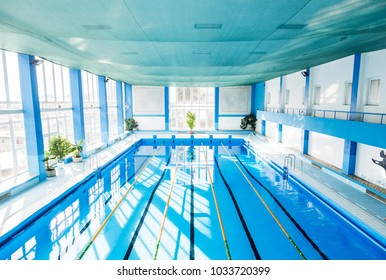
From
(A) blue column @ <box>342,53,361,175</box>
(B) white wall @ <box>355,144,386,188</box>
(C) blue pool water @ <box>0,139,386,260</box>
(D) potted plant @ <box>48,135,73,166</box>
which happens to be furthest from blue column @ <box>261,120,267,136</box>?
(D) potted plant @ <box>48,135,73,166</box>

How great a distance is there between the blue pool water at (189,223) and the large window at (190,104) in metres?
14.0

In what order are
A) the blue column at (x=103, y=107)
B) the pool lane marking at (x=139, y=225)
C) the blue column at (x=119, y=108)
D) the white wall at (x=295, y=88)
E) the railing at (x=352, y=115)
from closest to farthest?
the pool lane marking at (x=139, y=225) < the railing at (x=352, y=115) < the white wall at (x=295, y=88) < the blue column at (x=103, y=107) < the blue column at (x=119, y=108)

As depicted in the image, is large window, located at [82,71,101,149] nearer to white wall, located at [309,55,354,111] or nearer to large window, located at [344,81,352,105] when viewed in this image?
white wall, located at [309,55,354,111]

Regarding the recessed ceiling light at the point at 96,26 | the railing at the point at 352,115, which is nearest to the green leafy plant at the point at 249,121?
the railing at the point at 352,115

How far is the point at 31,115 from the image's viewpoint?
8.67 m

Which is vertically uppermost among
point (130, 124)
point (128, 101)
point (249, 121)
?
point (128, 101)

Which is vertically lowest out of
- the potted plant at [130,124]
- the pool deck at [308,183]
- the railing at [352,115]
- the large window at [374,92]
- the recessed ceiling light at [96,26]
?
the pool deck at [308,183]

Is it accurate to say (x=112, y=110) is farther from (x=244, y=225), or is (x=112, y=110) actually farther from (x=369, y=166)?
(x=369, y=166)

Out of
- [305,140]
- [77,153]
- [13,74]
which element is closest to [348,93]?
[305,140]

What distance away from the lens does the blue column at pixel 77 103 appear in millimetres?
12172

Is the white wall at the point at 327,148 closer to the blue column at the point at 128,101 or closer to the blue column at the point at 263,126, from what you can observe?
the blue column at the point at 263,126

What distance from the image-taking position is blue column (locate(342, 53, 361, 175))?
9.17 meters

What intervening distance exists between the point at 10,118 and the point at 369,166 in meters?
12.8

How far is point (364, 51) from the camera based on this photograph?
28.3 feet
